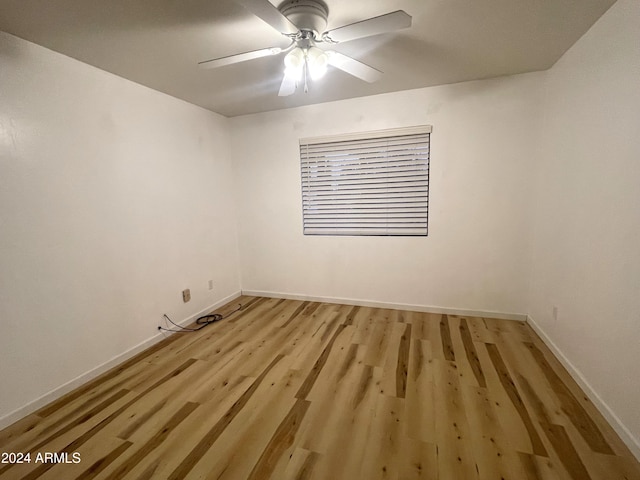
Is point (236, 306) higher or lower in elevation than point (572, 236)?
lower

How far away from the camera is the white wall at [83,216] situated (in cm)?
177

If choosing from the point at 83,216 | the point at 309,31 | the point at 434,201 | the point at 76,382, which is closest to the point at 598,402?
the point at 434,201

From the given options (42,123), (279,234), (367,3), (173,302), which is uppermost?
(367,3)

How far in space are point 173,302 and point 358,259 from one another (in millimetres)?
2103

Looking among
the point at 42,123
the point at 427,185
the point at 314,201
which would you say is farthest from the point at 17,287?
the point at 427,185

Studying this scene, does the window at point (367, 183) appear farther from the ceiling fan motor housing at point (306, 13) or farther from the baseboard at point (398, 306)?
the ceiling fan motor housing at point (306, 13)

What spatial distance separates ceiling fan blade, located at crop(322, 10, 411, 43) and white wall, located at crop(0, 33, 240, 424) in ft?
6.24

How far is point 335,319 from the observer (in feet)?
10.3

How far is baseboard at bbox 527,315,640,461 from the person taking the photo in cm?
145

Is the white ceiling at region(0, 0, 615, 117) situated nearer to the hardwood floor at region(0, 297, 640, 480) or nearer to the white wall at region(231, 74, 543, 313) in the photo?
the white wall at region(231, 74, 543, 313)

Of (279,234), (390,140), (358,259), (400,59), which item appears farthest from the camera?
(279,234)

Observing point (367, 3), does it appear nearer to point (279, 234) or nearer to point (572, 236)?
point (572, 236)

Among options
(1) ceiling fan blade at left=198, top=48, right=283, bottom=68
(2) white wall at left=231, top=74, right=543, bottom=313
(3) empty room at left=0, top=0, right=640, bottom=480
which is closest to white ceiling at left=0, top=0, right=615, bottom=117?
(3) empty room at left=0, top=0, right=640, bottom=480

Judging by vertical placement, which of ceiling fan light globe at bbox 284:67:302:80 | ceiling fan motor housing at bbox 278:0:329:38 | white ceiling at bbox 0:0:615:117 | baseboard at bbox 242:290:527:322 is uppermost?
white ceiling at bbox 0:0:615:117
